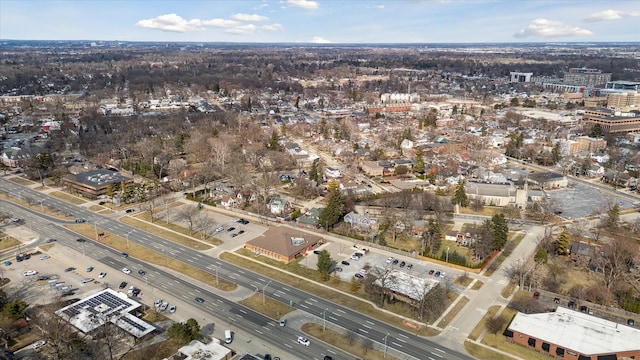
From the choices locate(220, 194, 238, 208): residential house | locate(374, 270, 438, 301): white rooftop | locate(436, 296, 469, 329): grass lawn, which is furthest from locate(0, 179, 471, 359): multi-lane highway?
locate(220, 194, 238, 208): residential house

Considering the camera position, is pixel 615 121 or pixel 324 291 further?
pixel 615 121

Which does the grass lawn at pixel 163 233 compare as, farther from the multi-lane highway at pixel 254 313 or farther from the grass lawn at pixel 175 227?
the multi-lane highway at pixel 254 313

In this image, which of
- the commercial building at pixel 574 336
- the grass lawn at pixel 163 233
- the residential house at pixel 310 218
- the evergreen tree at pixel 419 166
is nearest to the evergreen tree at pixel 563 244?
the commercial building at pixel 574 336

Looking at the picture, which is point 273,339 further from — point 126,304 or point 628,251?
point 628,251

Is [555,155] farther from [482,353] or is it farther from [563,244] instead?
[482,353]

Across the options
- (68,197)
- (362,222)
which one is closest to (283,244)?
(362,222)

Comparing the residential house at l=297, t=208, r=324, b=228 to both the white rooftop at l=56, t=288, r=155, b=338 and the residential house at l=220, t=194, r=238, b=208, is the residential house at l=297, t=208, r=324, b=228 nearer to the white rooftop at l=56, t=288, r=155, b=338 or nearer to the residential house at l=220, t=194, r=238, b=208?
the residential house at l=220, t=194, r=238, b=208
